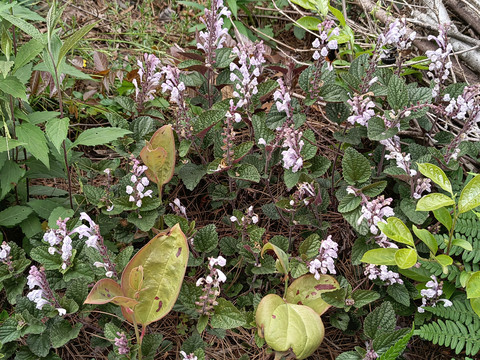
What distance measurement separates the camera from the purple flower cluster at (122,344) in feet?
5.91

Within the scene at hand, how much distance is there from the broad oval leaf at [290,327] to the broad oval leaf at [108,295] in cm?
50

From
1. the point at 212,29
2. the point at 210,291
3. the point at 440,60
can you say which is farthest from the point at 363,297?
the point at 212,29

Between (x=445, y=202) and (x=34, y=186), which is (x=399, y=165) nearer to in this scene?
(x=445, y=202)

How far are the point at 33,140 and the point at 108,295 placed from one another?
81cm

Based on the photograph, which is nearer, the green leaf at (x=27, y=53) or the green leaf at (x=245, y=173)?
the green leaf at (x=27, y=53)

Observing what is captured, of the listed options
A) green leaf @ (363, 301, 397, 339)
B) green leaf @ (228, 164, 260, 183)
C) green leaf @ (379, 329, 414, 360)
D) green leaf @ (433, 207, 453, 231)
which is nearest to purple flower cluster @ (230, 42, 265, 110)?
green leaf @ (228, 164, 260, 183)

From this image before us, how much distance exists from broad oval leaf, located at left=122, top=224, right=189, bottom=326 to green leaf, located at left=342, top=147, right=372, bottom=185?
0.81 metres

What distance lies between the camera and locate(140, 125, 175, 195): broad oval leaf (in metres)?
2.24

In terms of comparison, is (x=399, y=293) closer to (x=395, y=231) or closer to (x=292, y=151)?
(x=395, y=231)

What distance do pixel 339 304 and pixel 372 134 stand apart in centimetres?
76

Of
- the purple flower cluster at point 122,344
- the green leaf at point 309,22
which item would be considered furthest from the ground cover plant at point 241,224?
the green leaf at point 309,22

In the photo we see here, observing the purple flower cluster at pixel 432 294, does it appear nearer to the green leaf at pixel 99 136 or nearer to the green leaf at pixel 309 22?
the green leaf at pixel 99 136

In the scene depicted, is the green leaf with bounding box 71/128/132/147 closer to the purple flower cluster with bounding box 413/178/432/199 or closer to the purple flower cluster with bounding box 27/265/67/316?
the purple flower cluster with bounding box 27/265/67/316

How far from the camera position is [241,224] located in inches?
89.0
